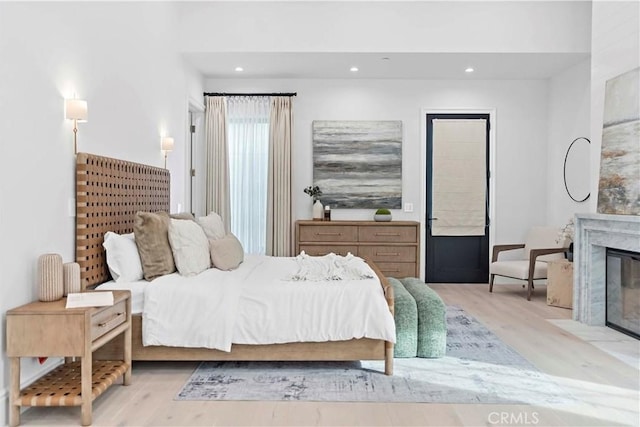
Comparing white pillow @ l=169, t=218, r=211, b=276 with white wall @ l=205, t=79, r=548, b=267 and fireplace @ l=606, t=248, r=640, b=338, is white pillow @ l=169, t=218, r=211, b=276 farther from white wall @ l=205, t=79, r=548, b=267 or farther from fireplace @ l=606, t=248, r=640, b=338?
fireplace @ l=606, t=248, r=640, b=338

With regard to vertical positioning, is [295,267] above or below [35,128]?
below

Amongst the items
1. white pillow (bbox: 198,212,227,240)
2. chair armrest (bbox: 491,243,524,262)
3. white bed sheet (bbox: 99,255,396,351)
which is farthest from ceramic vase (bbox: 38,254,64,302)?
chair armrest (bbox: 491,243,524,262)

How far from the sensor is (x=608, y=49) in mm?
4461

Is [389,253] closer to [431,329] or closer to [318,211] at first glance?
[318,211]

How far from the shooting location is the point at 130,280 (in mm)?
3422

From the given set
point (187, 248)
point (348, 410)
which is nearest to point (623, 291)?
point (348, 410)

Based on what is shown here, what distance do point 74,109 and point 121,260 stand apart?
102cm

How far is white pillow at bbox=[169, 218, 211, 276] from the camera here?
358cm

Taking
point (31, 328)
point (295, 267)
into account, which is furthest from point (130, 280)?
point (295, 267)

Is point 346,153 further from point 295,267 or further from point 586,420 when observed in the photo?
point 586,420

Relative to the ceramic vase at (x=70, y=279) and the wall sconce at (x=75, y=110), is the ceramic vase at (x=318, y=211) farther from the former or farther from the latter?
the ceramic vase at (x=70, y=279)

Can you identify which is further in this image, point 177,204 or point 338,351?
point 177,204

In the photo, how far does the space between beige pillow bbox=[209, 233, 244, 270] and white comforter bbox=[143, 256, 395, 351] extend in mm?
622

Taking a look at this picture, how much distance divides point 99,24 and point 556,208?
218 inches
